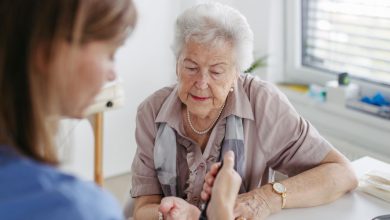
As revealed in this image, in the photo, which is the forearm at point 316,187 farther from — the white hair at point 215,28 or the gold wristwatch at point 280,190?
the white hair at point 215,28

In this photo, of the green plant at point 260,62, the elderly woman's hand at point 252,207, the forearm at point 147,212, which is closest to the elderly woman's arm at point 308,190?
the elderly woman's hand at point 252,207

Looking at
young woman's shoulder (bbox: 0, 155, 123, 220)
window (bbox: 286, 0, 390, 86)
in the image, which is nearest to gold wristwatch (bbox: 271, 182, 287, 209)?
young woman's shoulder (bbox: 0, 155, 123, 220)

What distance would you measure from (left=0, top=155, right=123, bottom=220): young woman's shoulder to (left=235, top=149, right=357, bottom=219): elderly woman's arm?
0.82m

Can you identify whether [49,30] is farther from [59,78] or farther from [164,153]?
[164,153]

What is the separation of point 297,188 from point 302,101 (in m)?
1.30

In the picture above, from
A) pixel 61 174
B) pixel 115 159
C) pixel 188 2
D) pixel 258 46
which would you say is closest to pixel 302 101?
pixel 258 46

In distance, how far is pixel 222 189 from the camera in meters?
1.22

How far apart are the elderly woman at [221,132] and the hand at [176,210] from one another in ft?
0.35

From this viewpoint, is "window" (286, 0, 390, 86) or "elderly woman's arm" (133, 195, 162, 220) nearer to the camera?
"elderly woman's arm" (133, 195, 162, 220)

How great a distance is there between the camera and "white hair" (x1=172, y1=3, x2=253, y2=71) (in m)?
1.55

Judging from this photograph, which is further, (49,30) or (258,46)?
(258,46)

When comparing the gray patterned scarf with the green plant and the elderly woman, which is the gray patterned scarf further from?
the green plant

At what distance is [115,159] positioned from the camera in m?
3.20

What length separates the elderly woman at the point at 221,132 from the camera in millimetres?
1550
